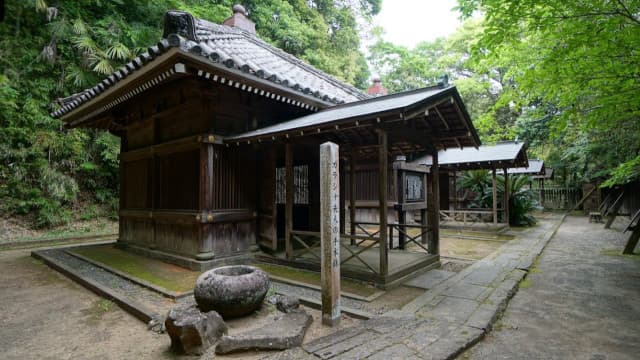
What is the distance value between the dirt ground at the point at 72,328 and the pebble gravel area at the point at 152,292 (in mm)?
272

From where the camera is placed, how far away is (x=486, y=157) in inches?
471

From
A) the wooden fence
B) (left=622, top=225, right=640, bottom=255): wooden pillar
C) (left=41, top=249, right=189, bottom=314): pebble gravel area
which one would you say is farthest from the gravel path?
the wooden fence

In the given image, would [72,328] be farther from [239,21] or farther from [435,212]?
[239,21]

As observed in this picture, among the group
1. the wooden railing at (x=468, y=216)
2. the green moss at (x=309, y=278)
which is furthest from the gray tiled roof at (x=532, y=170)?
the green moss at (x=309, y=278)

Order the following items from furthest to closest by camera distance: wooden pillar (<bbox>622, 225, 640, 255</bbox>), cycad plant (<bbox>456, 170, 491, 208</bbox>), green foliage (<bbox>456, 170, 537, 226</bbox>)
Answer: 1. cycad plant (<bbox>456, 170, 491, 208</bbox>)
2. green foliage (<bbox>456, 170, 537, 226</bbox>)
3. wooden pillar (<bbox>622, 225, 640, 255</bbox>)

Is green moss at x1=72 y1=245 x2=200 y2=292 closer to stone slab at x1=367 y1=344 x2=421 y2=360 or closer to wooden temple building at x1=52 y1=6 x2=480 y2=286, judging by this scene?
wooden temple building at x1=52 y1=6 x2=480 y2=286

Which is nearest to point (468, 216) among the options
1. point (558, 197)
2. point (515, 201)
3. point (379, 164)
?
point (515, 201)

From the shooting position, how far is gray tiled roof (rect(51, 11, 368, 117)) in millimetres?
5086

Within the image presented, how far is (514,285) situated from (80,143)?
15578 millimetres

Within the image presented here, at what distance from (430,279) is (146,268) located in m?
5.63

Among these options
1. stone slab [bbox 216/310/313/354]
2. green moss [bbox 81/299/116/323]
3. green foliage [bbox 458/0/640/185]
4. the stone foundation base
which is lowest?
green moss [bbox 81/299/116/323]

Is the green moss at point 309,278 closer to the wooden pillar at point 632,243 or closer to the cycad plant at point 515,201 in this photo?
the wooden pillar at point 632,243

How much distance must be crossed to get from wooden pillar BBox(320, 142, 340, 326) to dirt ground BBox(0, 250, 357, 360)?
225 millimetres

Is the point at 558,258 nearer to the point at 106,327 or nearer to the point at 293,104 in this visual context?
the point at 293,104
